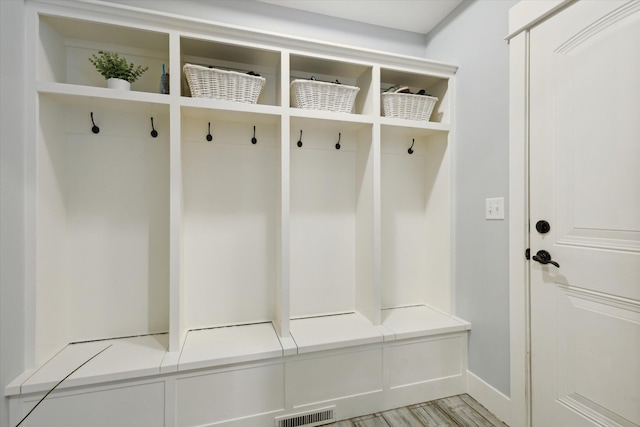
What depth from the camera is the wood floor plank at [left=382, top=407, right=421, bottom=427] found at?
161 centimetres

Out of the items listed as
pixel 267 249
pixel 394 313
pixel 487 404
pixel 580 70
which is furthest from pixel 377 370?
pixel 580 70

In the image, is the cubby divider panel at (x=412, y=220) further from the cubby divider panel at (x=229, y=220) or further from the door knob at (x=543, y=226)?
the cubby divider panel at (x=229, y=220)

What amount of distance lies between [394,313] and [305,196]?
0.99m

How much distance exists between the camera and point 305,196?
2012mm

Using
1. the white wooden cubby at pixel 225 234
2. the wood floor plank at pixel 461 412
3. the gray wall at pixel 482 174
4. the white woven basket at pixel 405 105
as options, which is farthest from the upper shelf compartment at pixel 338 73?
the wood floor plank at pixel 461 412

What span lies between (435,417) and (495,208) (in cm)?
119

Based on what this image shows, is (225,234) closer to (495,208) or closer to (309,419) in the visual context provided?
(309,419)

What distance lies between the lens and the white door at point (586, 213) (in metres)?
1.12

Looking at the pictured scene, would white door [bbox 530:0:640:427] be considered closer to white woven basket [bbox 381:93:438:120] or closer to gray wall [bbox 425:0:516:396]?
gray wall [bbox 425:0:516:396]

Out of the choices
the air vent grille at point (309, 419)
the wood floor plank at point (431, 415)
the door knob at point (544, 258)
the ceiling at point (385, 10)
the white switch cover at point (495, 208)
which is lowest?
the wood floor plank at point (431, 415)

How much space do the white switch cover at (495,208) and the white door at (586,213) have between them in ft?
0.56

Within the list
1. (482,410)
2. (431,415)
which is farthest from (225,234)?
(482,410)

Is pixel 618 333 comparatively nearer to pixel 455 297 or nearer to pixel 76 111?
pixel 455 297

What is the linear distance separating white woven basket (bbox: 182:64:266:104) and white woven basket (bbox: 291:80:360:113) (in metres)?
0.22
